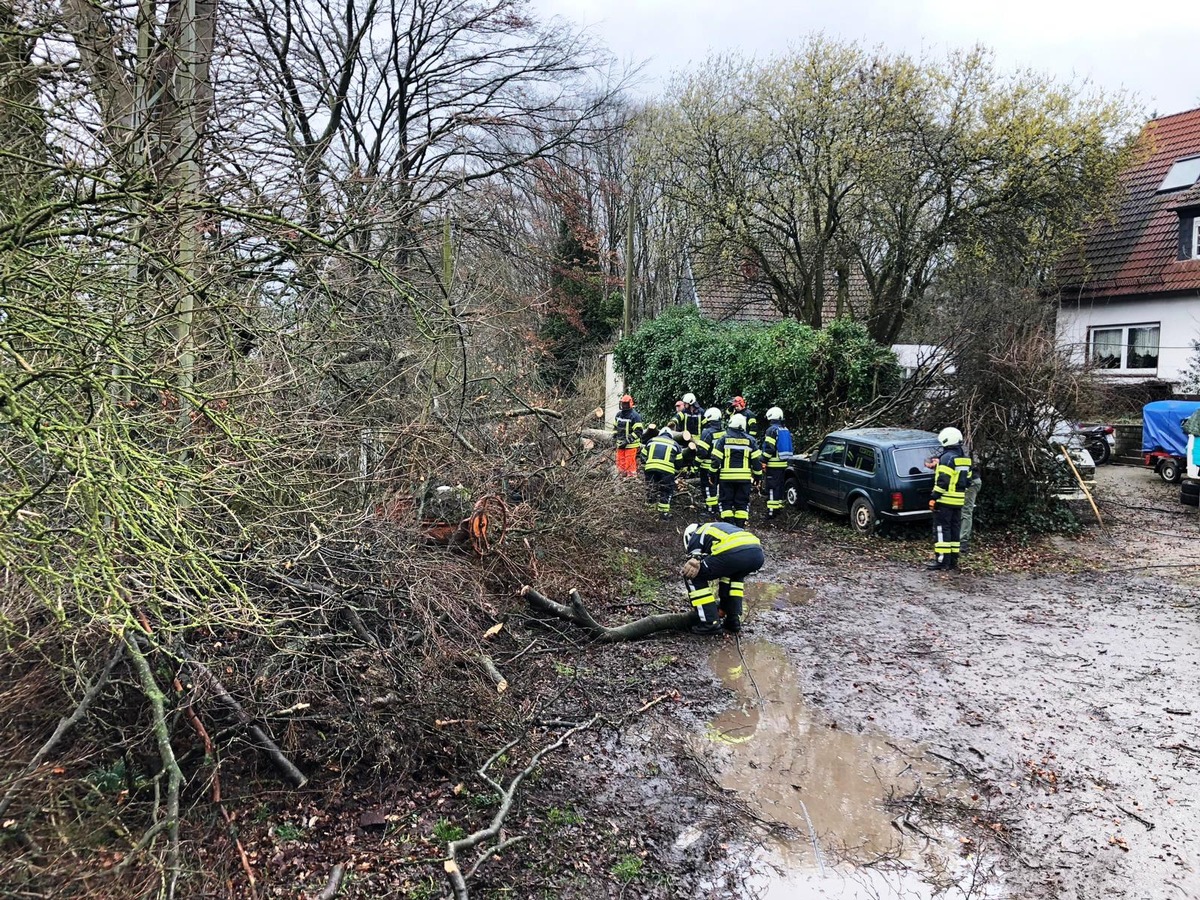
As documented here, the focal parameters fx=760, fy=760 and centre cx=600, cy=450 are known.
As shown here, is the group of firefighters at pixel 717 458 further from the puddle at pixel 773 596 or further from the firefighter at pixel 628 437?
the puddle at pixel 773 596

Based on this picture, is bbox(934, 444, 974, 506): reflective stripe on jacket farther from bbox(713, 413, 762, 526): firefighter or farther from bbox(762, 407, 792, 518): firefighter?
bbox(762, 407, 792, 518): firefighter

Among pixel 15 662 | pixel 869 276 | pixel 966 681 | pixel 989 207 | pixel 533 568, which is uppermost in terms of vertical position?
pixel 989 207

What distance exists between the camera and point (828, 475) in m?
12.8

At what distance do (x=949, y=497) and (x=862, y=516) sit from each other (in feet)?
6.97

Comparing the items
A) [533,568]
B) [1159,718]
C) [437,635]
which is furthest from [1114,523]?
[437,635]

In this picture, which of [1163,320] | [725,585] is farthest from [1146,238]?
[725,585]

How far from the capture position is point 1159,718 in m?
5.95

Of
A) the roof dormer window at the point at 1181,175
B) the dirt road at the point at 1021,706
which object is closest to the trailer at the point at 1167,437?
the dirt road at the point at 1021,706

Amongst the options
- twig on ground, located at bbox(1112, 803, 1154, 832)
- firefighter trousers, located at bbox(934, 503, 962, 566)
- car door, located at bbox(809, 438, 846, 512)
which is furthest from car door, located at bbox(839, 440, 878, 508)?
twig on ground, located at bbox(1112, 803, 1154, 832)

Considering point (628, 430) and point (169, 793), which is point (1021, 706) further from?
point (628, 430)

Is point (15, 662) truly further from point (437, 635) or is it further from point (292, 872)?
point (437, 635)

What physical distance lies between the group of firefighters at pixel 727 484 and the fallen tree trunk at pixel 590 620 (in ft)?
1.66

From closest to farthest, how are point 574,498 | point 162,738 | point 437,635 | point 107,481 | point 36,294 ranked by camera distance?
1. point 107,481
2. point 36,294
3. point 162,738
4. point 437,635
5. point 574,498

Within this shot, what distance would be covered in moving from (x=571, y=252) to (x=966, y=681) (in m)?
20.9
